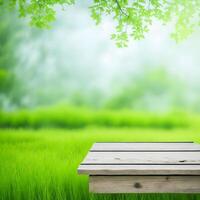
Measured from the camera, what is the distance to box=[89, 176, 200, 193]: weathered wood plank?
2139mm

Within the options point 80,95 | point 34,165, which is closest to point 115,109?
point 80,95

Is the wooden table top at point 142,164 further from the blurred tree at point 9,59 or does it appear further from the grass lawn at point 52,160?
the blurred tree at point 9,59

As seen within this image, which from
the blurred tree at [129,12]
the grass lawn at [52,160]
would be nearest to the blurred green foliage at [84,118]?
the grass lawn at [52,160]

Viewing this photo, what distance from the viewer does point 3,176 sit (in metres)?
3.73

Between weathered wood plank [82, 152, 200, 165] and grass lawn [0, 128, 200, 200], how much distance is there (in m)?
0.39

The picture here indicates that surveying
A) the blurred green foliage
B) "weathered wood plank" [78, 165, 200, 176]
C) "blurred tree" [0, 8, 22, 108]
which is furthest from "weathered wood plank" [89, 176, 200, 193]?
"blurred tree" [0, 8, 22, 108]

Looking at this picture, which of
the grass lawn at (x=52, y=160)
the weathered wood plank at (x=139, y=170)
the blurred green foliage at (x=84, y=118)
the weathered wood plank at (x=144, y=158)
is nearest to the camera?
the weathered wood plank at (x=139, y=170)

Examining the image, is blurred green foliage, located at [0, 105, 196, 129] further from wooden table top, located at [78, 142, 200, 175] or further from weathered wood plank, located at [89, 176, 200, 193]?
weathered wood plank, located at [89, 176, 200, 193]

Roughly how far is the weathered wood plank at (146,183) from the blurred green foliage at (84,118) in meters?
3.89

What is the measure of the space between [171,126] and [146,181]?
4217 mm

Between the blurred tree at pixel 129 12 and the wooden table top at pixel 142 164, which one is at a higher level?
the blurred tree at pixel 129 12

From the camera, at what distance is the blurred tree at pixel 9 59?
638 centimetres

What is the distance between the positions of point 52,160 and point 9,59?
9.55 feet

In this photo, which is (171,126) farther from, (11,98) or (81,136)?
(11,98)
